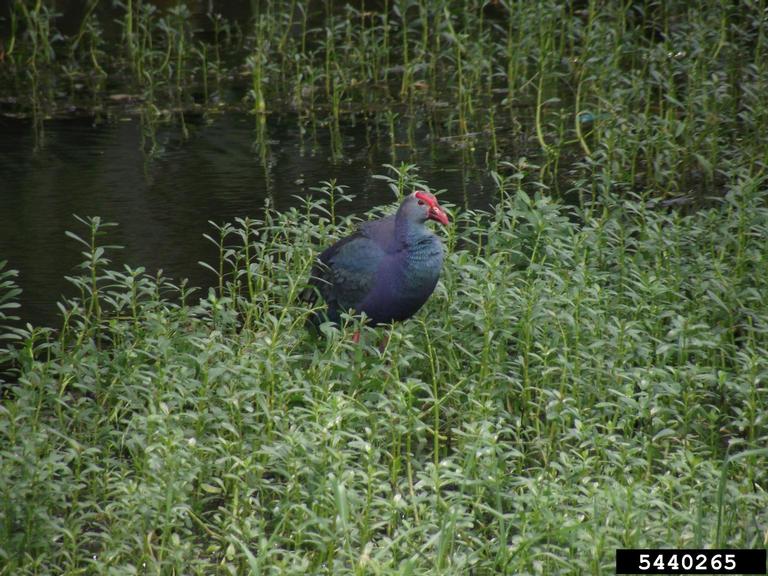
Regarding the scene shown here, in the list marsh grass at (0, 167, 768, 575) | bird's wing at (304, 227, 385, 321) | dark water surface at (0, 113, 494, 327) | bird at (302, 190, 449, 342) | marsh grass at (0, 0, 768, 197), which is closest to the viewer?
marsh grass at (0, 167, 768, 575)

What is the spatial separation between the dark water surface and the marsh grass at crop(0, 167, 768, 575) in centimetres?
102

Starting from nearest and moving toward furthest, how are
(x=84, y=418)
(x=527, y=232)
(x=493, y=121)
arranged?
1. (x=84, y=418)
2. (x=527, y=232)
3. (x=493, y=121)

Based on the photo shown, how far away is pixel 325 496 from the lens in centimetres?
424

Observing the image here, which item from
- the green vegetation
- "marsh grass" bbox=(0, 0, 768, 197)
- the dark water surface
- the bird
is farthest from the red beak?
"marsh grass" bbox=(0, 0, 768, 197)

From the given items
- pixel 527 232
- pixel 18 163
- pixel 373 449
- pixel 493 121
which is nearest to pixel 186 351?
pixel 373 449

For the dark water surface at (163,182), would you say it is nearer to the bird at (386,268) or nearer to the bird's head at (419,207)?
the bird at (386,268)

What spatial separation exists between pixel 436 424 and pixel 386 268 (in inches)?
42.7

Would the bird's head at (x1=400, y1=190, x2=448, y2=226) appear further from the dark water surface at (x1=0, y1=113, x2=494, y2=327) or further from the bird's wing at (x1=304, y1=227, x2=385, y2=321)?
the dark water surface at (x1=0, y1=113, x2=494, y2=327)

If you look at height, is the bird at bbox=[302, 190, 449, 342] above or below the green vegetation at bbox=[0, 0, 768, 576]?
above

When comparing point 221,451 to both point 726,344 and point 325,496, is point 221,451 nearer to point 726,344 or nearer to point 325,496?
point 325,496

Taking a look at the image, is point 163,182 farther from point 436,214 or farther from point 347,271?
point 436,214

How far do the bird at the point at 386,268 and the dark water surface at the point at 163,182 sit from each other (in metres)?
1.67

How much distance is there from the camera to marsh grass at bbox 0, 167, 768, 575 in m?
4.19

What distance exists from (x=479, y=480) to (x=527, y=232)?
259 cm
